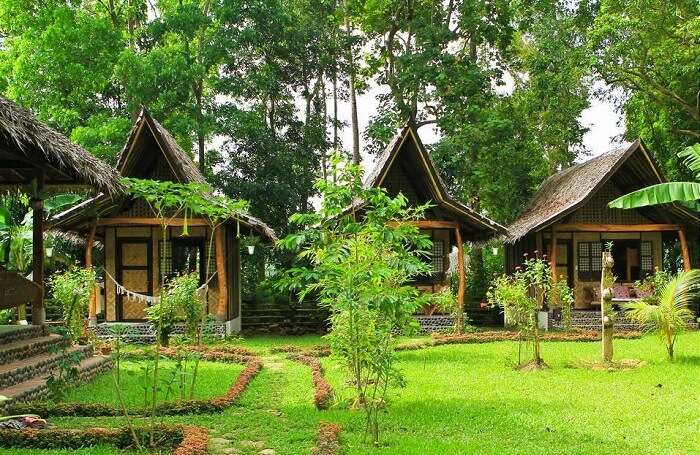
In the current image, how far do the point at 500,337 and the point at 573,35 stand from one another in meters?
15.1

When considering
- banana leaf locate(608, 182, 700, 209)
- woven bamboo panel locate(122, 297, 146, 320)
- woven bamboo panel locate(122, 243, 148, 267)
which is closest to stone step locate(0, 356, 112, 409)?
woven bamboo panel locate(122, 297, 146, 320)

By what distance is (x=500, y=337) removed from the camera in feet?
49.6

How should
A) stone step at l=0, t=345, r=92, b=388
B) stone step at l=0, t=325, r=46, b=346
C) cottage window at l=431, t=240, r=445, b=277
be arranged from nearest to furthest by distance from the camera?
stone step at l=0, t=345, r=92, b=388, stone step at l=0, t=325, r=46, b=346, cottage window at l=431, t=240, r=445, b=277

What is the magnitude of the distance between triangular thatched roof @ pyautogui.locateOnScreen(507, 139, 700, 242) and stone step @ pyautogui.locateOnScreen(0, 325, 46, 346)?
1152 centimetres

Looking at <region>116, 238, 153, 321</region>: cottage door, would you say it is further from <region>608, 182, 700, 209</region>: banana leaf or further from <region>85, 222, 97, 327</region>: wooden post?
<region>608, 182, 700, 209</region>: banana leaf

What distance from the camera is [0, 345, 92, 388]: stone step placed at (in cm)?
805

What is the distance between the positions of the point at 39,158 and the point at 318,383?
197 inches

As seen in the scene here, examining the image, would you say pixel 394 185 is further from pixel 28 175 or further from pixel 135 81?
pixel 28 175


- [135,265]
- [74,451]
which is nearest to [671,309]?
[74,451]

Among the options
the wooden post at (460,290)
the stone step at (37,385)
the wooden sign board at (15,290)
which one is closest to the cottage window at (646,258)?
the wooden post at (460,290)

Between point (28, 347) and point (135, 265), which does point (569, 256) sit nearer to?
point (135, 265)

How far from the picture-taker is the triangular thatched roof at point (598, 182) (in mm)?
17359

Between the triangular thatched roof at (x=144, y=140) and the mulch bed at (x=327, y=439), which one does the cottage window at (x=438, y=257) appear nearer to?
the triangular thatched roof at (x=144, y=140)

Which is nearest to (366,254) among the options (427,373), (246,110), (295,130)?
(427,373)
